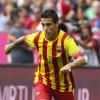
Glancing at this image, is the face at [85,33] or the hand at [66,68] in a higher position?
the face at [85,33]

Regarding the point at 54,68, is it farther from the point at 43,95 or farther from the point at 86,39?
the point at 86,39

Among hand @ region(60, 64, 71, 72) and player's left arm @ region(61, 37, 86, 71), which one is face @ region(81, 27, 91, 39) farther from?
hand @ region(60, 64, 71, 72)

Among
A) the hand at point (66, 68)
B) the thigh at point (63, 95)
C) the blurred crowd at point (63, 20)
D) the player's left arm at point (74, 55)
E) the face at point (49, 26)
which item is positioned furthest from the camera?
the blurred crowd at point (63, 20)

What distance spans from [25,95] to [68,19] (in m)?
3.60

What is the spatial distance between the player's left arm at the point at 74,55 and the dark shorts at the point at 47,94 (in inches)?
22.6

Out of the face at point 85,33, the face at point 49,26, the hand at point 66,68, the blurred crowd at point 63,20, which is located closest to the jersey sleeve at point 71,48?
the face at point 49,26

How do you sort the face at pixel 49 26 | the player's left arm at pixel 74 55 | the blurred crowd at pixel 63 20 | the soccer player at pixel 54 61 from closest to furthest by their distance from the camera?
the player's left arm at pixel 74 55, the face at pixel 49 26, the soccer player at pixel 54 61, the blurred crowd at pixel 63 20

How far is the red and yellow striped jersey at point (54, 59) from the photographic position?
7863mm

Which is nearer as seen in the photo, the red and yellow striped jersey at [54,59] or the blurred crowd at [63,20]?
the red and yellow striped jersey at [54,59]

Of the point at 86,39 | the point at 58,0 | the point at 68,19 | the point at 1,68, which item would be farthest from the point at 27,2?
the point at 1,68

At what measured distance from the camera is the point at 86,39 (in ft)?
39.3

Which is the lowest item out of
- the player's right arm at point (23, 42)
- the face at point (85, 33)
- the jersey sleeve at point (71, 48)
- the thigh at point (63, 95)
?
the thigh at point (63, 95)

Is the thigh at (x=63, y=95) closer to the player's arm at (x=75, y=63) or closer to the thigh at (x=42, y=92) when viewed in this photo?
the thigh at (x=42, y=92)

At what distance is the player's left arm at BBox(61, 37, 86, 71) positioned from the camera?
7.36 m
